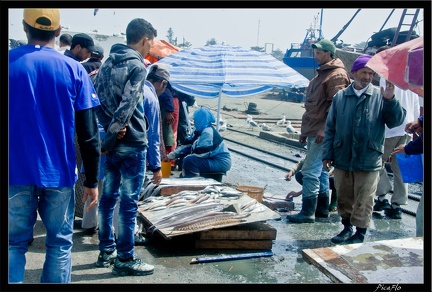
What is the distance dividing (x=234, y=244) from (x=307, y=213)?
1.73 meters

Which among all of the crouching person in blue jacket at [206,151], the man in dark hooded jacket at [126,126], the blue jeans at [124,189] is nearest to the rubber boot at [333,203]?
the crouching person in blue jacket at [206,151]

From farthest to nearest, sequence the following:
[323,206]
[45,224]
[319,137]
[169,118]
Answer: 1. [169,118]
2. [323,206]
3. [319,137]
4. [45,224]

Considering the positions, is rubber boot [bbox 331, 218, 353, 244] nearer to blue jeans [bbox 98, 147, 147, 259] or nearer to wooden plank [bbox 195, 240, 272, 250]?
wooden plank [bbox 195, 240, 272, 250]

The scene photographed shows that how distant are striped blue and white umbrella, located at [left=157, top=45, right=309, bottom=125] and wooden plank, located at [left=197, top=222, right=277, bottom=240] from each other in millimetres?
3009

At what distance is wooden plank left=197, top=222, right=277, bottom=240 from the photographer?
17.7 ft

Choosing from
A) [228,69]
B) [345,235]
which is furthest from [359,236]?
[228,69]

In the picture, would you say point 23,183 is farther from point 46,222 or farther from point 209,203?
point 209,203

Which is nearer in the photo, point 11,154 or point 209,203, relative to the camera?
point 11,154

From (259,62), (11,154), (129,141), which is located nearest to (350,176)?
(129,141)

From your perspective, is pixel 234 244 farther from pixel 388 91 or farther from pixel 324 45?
pixel 324 45

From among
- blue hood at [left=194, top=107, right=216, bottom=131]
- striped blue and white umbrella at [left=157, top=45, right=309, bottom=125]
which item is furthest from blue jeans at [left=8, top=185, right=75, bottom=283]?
striped blue and white umbrella at [left=157, top=45, right=309, bottom=125]

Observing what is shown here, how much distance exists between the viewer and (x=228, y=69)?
813 cm
